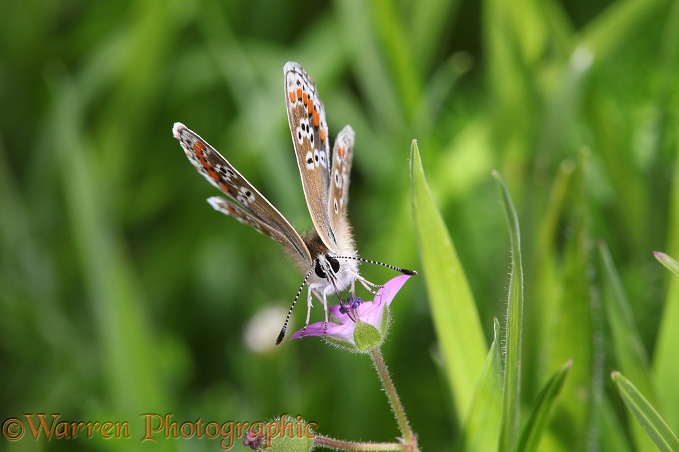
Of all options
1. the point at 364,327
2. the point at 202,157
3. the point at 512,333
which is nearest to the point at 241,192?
the point at 202,157

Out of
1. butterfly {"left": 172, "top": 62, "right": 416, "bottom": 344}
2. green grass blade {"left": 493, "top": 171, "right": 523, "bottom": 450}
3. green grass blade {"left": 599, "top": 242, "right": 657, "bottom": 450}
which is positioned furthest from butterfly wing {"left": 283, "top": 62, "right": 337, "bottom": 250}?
green grass blade {"left": 599, "top": 242, "right": 657, "bottom": 450}

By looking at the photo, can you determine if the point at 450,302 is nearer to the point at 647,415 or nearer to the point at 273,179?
the point at 647,415

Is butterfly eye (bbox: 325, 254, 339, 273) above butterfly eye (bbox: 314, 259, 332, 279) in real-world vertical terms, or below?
above

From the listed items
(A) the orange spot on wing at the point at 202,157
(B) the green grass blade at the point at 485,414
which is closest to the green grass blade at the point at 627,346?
(B) the green grass blade at the point at 485,414

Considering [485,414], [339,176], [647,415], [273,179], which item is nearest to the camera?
[647,415]

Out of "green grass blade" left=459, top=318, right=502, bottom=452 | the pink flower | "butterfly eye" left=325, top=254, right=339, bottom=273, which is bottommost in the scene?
"green grass blade" left=459, top=318, right=502, bottom=452

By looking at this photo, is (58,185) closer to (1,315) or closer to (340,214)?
(1,315)

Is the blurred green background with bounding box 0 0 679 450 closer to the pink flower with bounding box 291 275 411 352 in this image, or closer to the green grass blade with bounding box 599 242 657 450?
the green grass blade with bounding box 599 242 657 450

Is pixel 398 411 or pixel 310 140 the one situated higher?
pixel 310 140
